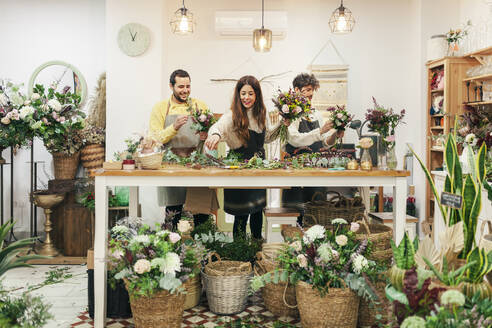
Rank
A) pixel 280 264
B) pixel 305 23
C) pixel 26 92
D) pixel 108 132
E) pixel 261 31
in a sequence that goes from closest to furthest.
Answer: pixel 280 264 < pixel 261 31 < pixel 108 132 < pixel 26 92 < pixel 305 23

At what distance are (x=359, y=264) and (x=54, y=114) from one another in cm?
319

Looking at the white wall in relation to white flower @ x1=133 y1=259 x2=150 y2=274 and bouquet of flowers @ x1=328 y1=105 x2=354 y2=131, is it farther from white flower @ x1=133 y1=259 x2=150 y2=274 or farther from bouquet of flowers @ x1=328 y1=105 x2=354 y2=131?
white flower @ x1=133 y1=259 x2=150 y2=274

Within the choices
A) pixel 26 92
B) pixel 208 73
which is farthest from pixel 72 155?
pixel 208 73

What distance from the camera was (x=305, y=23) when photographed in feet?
20.8

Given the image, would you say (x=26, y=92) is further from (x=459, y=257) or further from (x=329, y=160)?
(x=459, y=257)

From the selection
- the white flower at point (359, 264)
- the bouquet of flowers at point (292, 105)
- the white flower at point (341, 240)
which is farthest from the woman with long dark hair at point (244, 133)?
the white flower at point (359, 264)

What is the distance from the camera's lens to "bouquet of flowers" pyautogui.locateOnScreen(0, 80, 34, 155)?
440cm

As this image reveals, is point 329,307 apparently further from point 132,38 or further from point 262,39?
point 132,38

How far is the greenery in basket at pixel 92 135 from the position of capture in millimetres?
5266

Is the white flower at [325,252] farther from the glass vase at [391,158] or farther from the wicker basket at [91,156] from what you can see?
the wicker basket at [91,156]

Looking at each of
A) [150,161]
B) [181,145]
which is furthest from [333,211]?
[150,161]

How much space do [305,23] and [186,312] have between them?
435 cm

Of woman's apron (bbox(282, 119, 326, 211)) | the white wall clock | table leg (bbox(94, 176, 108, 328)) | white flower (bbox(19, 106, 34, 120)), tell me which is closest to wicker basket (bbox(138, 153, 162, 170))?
table leg (bbox(94, 176, 108, 328))

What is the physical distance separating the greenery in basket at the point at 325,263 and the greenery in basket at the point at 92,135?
9.96 feet
